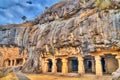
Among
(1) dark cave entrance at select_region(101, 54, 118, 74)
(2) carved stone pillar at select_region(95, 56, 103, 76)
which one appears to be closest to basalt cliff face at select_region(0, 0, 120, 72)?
(2) carved stone pillar at select_region(95, 56, 103, 76)

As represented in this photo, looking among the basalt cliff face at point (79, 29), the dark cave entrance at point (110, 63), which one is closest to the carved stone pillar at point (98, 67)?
the basalt cliff face at point (79, 29)

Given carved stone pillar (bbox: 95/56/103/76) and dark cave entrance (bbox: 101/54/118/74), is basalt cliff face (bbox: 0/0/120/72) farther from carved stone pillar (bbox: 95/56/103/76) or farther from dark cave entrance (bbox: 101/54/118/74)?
dark cave entrance (bbox: 101/54/118/74)

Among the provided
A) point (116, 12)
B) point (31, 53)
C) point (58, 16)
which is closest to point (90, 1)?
point (116, 12)

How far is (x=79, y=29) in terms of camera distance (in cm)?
2214

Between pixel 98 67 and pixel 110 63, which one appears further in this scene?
pixel 110 63

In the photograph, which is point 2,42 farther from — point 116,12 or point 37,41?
point 116,12

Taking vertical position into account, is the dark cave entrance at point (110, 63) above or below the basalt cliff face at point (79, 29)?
below

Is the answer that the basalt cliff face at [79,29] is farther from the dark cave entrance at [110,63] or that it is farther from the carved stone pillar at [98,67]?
the dark cave entrance at [110,63]

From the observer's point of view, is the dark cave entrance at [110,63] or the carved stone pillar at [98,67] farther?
the dark cave entrance at [110,63]

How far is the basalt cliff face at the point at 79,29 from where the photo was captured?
19.4 metres

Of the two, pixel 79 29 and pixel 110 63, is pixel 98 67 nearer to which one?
pixel 110 63

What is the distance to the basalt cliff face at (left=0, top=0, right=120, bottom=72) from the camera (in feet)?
63.6

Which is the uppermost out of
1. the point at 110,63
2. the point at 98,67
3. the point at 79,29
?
the point at 79,29

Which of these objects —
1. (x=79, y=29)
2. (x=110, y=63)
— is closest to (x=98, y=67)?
(x=110, y=63)
